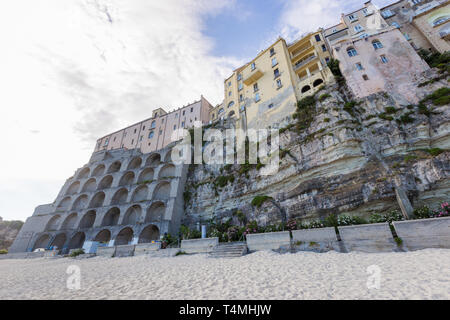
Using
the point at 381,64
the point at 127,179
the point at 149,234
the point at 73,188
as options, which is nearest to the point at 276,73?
the point at 381,64

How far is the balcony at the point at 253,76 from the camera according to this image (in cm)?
3116

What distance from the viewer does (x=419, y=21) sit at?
26.0 metres

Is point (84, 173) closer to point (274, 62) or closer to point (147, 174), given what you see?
point (147, 174)

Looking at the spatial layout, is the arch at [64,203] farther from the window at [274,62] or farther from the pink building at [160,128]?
the window at [274,62]

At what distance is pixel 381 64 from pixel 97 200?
162ft

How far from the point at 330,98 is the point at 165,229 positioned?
82.5 feet

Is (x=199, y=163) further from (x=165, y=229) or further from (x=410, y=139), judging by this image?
(x=410, y=139)

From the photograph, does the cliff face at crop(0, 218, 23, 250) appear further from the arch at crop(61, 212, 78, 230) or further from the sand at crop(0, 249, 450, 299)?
the sand at crop(0, 249, 450, 299)

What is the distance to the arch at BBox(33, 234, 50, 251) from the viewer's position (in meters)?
31.7

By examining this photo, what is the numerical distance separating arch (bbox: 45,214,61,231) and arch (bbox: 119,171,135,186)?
1301 cm

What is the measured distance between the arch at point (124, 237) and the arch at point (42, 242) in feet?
52.1

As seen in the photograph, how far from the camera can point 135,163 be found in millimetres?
38469

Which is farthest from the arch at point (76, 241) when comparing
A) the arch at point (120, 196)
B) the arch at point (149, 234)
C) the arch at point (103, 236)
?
the arch at point (149, 234)

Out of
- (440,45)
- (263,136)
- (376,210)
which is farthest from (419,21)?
(376,210)
